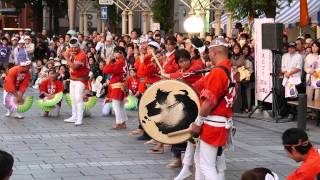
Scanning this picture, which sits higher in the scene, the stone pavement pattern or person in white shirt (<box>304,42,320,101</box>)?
person in white shirt (<box>304,42,320,101</box>)

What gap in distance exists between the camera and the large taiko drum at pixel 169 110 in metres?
7.87

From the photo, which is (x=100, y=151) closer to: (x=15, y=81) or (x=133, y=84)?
(x=133, y=84)

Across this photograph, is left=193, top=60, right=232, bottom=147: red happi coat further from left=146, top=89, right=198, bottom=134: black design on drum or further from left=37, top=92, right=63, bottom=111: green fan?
left=37, top=92, right=63, bottom=111: green fan

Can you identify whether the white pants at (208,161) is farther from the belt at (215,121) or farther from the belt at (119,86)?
the belt at (119,86)

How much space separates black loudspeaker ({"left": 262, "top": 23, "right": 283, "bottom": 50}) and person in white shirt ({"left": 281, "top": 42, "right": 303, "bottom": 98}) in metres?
0.53

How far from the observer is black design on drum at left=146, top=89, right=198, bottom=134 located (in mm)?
7883

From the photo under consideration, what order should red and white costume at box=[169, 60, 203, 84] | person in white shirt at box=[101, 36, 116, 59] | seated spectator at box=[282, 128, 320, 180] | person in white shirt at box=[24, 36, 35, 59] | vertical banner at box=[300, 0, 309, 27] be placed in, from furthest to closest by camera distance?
1. person in white shirt at box=[24, 36, 35, 59]
2. person in white shirt at box=[101, 36, 116, 59]
3. vertical banner at box=[300, 0, 309, 27]
4. red and white costume at box=[169, 60, 203, 84]
5. seated spectator at box=[282, 128, 320, 180]

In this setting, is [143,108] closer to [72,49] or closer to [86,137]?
[86,137]

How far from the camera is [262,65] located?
15.1 m

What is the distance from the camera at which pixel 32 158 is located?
955cm

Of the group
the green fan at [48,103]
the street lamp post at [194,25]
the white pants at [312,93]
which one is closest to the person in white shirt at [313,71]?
the white pants at [312,93]

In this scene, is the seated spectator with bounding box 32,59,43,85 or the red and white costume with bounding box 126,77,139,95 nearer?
the red and white costume with bounding box 126,77,139,95

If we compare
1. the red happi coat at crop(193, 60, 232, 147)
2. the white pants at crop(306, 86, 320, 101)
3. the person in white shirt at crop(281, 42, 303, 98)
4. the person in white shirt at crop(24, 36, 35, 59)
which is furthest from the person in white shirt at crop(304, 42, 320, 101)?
the person in white shirt at crop(24, 36, 35, 59)

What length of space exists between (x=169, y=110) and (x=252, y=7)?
1051 centimetres
